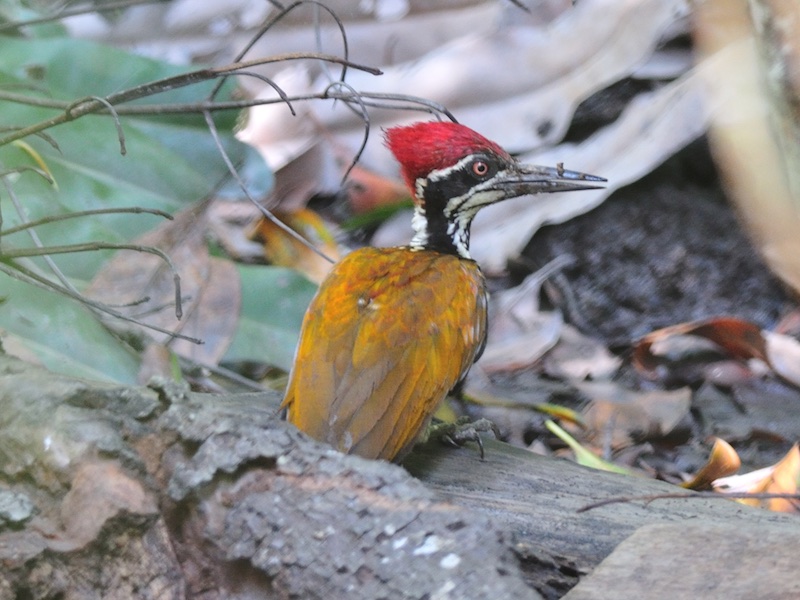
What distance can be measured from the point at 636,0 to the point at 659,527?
14.6ft

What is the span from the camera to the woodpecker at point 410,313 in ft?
9.08

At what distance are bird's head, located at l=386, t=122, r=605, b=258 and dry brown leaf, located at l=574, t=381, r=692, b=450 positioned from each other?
1046 mm

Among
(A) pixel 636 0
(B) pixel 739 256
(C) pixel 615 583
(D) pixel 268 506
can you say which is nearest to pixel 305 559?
(D) pixel 268 506

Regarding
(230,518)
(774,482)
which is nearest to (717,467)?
(774,482)

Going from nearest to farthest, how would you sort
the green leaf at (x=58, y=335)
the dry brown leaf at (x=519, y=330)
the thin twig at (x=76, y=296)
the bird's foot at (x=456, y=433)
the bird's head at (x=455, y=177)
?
the thin twig at (x=76, y=296) → the bird's foot at (x=456, y=433) → the bird's head at (x=455, y=177) → the green leaf at (x=58, y=335) → the dry brown leaf at (x=519, y=330)

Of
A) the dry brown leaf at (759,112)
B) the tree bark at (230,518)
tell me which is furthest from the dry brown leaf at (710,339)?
the tree bark at (230,518)

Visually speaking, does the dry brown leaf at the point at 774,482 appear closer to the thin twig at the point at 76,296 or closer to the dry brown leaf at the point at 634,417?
the dry brown leaf at the point at 634,417

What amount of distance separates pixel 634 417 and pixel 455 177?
140cm

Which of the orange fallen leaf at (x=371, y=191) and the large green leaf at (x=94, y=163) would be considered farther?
the orange fallen leaf at (x=371, y=191)

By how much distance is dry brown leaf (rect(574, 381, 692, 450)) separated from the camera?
4.16m

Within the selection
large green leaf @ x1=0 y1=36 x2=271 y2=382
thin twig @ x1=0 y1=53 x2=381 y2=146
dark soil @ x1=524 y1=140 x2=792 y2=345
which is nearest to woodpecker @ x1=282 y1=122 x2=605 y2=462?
thin twig @ x1=0 y1=53 x2=381 y2=146

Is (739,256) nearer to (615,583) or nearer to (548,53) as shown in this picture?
(548,53)

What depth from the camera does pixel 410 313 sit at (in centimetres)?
301

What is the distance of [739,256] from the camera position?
5.45 m
